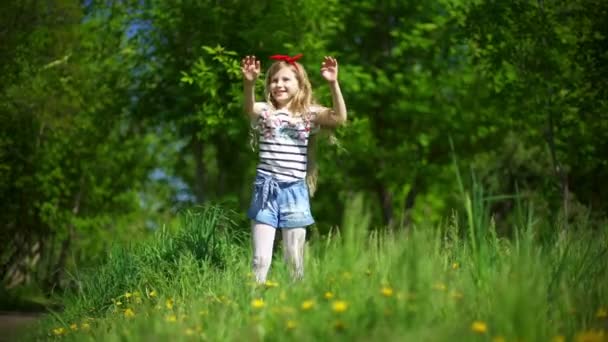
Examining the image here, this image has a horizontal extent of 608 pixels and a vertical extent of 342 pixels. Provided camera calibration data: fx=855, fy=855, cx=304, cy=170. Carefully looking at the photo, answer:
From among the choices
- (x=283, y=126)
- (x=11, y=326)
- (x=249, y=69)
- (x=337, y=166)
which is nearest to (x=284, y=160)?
(x=283, y=126)

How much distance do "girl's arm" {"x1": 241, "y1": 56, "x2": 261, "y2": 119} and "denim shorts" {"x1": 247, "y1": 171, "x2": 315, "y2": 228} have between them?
517 mm

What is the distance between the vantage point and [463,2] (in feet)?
46.1

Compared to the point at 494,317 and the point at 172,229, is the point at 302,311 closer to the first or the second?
the point at 494,317

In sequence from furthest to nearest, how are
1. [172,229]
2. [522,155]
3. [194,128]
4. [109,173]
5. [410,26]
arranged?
1. [522,155]
2. [109,173]
3. [410,26]
4. [194,128]
5. [172,229]

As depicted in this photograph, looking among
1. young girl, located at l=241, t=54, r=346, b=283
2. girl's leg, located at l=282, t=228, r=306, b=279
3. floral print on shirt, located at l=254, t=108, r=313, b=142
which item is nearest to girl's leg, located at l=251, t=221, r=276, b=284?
young girl, located at l=241, t=54, r=346, b=283

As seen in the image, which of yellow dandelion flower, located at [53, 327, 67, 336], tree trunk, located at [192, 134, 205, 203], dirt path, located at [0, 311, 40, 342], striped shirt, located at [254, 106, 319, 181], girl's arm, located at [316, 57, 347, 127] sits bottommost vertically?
dirt path, located at [0, 311, 40, 342]

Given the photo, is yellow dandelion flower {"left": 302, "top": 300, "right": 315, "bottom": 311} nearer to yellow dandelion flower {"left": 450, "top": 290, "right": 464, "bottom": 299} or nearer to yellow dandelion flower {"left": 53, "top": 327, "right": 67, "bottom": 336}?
yellow dandelion flower {"left": 450, "top": 290, "right": 464, "bottom": 299}

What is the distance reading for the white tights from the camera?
5672mm

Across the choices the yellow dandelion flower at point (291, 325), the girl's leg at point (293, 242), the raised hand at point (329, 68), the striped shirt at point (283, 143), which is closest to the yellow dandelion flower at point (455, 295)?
the yellow dandelion flower at point (291, 325)

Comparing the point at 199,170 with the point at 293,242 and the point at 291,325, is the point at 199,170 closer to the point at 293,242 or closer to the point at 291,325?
the point at 293,242

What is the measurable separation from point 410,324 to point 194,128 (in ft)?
35.2

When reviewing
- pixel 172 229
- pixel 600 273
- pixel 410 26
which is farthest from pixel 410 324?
pixel 410 26

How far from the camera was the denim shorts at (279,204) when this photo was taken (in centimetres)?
569

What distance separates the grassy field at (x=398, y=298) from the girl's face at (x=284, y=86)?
3.69 ft
